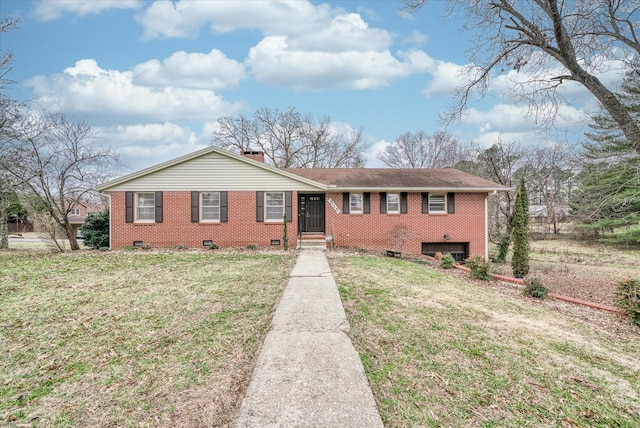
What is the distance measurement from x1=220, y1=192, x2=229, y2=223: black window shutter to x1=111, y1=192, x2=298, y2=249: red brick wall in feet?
0.43

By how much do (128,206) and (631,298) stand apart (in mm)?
15912

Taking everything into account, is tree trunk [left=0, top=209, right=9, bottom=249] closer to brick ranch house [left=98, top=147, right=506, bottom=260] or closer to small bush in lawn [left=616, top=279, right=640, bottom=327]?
brick ranch house [left=98, top=147, right=506, bottom=260]

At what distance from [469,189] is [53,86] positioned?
784 inches

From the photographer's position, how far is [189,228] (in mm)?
13680

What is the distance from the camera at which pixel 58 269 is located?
28.3 ft

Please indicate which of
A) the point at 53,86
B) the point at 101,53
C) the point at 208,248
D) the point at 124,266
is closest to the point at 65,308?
the point at 124,266

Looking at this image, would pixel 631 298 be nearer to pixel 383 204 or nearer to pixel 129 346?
pixel 129 346

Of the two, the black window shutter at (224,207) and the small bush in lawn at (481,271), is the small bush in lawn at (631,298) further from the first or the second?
the black window shutter at (224,207)

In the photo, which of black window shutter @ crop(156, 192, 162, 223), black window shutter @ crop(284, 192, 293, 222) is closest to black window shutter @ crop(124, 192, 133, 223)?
black window shutter @ crop(156, 192, 162, 223)

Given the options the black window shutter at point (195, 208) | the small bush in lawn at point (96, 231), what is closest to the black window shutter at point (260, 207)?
the black window shutter at point (195, 208)

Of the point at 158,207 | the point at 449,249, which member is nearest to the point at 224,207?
the point at 158,207

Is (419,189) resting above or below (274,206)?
above

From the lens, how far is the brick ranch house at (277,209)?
13.5m

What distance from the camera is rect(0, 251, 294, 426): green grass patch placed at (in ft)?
8.77
